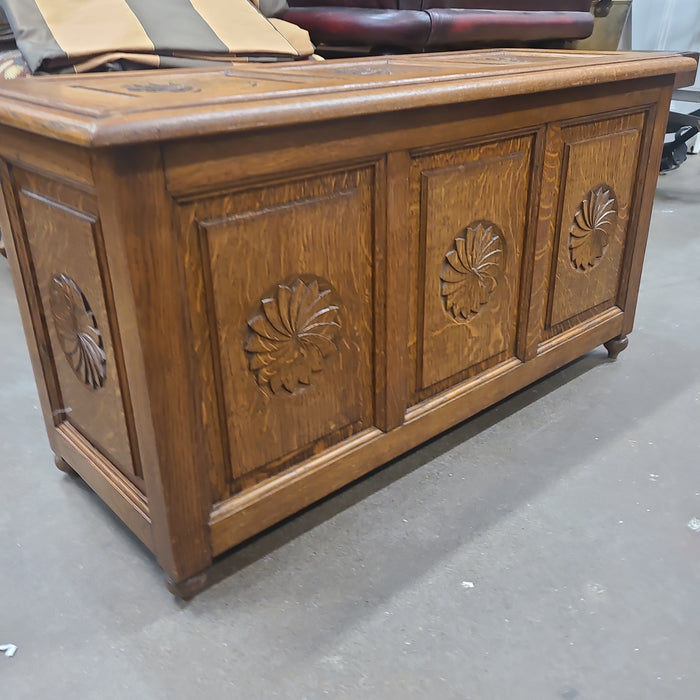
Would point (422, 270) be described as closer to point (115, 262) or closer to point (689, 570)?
point (115, 262)

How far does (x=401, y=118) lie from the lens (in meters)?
1.09

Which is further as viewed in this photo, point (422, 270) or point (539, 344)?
point (539, 344)

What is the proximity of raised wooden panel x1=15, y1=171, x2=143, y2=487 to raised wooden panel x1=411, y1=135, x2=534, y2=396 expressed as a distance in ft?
1.75

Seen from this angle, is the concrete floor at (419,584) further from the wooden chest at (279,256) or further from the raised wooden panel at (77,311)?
the raised wooden panel at (77,311)

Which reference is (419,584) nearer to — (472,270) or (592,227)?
(472,270)

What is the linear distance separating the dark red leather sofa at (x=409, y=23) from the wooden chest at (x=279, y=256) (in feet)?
1.50

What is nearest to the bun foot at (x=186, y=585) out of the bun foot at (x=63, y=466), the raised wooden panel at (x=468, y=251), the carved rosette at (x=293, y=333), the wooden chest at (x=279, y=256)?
the wooden chest at (x=279, y=256)

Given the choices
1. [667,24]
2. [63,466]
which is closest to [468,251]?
[63,466]

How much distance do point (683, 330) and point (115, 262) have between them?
170cm

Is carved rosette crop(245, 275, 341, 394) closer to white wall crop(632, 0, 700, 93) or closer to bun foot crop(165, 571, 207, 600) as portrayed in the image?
bun foot crop(165, 571, 207, 600)

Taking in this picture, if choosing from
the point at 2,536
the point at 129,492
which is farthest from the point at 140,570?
the point at 2,536

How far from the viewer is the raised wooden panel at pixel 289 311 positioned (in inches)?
38.2

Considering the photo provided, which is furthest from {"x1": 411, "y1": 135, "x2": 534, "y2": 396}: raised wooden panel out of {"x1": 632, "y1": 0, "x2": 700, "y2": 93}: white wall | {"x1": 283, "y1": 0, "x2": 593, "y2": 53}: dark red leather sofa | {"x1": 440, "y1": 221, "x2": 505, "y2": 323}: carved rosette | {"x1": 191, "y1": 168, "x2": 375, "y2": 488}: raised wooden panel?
{"x1": 632, "y1": 0, "x2": 700, "y2": 93}: white wall

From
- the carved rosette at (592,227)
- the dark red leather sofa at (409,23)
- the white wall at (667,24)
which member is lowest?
the carved rosette at (592,227)
